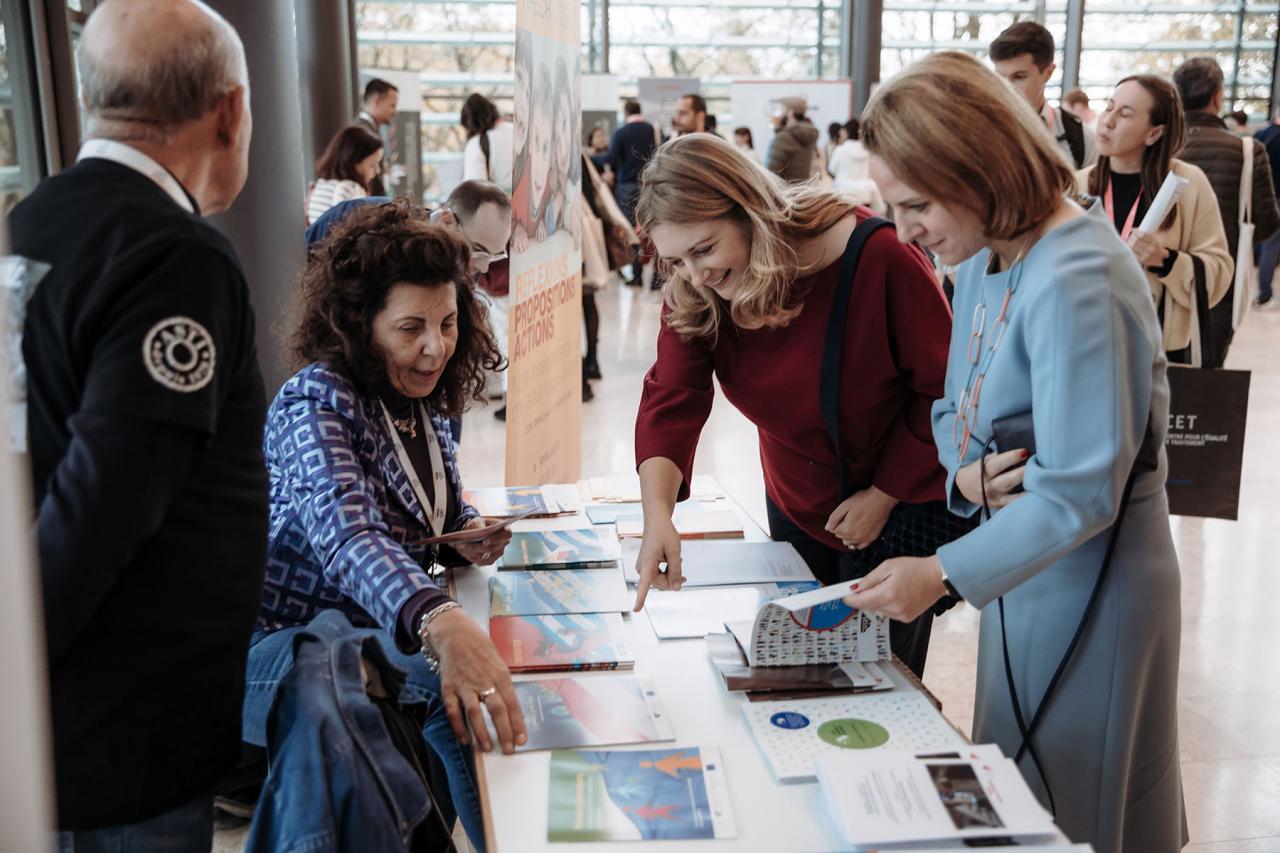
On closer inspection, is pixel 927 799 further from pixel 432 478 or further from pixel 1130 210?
pixel 1130 210

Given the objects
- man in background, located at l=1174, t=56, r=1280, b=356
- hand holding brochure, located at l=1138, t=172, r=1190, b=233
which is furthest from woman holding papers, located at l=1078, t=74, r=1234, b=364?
man in background, located at l=1174, t=56, r=1280, b=356

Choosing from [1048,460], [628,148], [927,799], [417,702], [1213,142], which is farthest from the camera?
[628,148]

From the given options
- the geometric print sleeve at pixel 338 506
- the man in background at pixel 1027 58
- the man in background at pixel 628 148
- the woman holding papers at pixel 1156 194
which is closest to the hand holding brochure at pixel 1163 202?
the woman holding papers at pixel 1156 194

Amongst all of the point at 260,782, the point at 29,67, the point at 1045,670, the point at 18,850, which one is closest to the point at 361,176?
the point at 29,67

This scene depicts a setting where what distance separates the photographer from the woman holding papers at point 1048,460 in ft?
4.22

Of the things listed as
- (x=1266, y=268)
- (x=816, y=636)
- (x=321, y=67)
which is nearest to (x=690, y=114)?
(x=321, y=67)

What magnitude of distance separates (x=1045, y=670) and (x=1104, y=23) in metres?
14.7

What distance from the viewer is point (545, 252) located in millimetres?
3072

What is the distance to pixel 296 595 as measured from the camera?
6.11 feet

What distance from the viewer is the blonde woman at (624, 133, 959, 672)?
5.98 ft

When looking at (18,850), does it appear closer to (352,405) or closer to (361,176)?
(352,405)

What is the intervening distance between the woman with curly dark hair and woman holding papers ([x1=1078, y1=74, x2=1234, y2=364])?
2.08m

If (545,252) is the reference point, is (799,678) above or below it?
below

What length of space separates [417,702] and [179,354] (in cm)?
95
